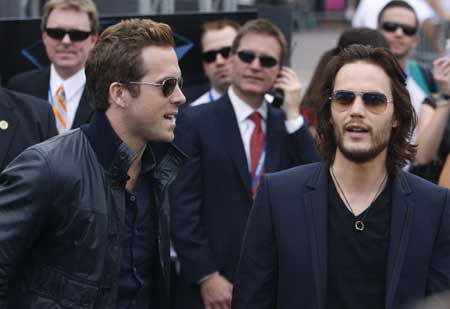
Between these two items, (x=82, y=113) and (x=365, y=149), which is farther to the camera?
(x=82, y=113)

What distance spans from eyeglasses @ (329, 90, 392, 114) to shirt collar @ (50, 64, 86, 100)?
8.62ft

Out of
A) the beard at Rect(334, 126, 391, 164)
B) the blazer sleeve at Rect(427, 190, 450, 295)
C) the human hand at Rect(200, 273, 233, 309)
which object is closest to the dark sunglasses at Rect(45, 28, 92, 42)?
the human hand at Rect(200, 273, 233, 309)

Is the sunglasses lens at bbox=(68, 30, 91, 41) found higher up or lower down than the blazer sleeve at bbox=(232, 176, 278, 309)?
higher up

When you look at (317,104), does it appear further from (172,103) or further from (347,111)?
(172,103)

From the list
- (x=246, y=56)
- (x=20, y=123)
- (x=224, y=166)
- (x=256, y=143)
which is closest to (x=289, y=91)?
(x=246, y=56)

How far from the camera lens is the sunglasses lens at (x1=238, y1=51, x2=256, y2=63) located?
20.0 feet

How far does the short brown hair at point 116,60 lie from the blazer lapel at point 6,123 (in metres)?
0.91

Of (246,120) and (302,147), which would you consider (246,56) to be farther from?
(302,147)

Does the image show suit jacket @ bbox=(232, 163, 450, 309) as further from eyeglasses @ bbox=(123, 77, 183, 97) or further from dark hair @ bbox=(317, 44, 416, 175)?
eyeglasses @ bbox=(123, 77, 183, 97)

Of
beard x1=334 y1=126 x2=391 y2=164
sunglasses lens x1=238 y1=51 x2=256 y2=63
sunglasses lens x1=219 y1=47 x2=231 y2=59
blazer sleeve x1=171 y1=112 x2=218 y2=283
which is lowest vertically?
blazer sleeve x1=171 y1=112 x2=218 y2=283

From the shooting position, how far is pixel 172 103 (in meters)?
4.20

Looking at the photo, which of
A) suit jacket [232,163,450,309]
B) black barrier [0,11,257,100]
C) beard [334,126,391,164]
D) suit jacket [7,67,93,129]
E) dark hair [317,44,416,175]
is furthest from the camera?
black barrier [0,11,257,100]

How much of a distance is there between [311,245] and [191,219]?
1.84 m

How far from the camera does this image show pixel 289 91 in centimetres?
622
